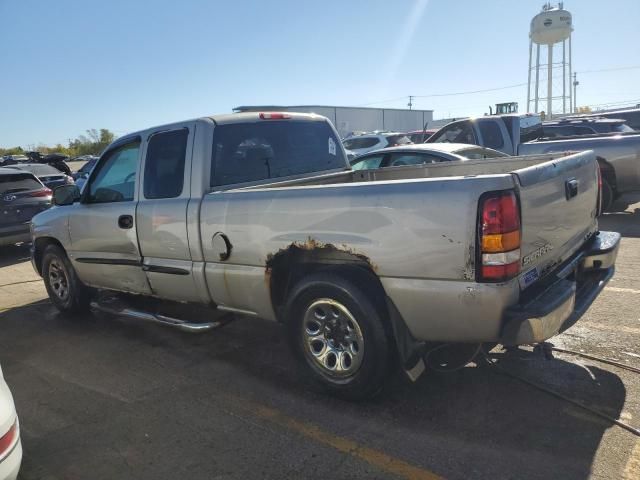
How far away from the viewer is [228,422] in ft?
11.0

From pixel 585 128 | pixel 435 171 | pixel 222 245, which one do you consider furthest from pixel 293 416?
pixel 585 128

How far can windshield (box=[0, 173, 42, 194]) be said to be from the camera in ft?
31.9

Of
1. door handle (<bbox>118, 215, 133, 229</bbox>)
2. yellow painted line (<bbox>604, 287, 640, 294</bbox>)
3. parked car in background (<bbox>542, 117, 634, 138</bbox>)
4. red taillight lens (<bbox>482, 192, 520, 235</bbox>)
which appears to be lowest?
yellow painted line (<bbox>604, 287, 640, 294</bbox>)

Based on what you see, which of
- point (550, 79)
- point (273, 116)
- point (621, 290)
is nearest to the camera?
point (273, 116)

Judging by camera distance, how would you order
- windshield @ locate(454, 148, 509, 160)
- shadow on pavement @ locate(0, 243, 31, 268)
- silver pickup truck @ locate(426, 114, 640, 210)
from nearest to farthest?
windshield @ locate(454, 148, 509, 160) < silver pickup truck @ locate(426, 114, 640, 210) < shadow on pavement @ locate(0, 243, 31, 268)

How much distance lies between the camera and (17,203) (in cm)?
967

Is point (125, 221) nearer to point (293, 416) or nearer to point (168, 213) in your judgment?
point (168, 213)

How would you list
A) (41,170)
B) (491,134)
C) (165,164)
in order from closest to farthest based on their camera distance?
(165,164)
(491,134)
(41,170)

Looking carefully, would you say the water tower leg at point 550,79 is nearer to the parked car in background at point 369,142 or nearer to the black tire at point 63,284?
the parked car in background at point 369,142

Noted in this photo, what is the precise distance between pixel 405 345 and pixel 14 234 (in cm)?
891

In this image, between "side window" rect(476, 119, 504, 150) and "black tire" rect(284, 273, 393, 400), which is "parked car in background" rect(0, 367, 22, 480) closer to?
"black tire" rect(284, 273, 393, 400)

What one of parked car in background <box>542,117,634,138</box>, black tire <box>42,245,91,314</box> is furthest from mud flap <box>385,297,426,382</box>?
A: parked car in background <box>542,117,634,138</box>

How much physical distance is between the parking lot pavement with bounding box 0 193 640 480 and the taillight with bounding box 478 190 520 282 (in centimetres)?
98

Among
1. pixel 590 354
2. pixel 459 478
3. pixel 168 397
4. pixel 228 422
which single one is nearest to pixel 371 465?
pixel 459 478
